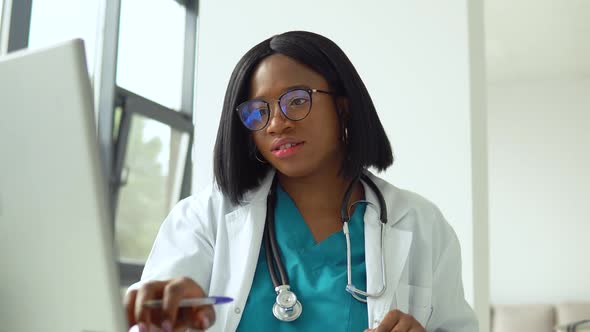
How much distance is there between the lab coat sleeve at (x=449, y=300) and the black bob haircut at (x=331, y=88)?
0.23 metres

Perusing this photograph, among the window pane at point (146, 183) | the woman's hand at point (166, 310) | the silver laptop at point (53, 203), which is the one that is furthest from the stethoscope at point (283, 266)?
the window pane at point (146, 183)

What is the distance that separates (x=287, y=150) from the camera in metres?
1.25

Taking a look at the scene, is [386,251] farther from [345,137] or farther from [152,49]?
[152,49]

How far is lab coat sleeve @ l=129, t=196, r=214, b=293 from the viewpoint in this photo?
3.89 feet

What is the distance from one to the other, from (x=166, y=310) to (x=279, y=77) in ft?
1.98

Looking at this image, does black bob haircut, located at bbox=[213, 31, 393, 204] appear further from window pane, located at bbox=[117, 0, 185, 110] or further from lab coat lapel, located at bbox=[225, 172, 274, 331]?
window pane, located at bbox=[117, 0, 185, 110]

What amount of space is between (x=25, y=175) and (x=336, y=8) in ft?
7.07

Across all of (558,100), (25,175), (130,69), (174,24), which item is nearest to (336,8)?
(130,69)

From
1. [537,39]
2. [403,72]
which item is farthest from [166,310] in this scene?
[537,39]

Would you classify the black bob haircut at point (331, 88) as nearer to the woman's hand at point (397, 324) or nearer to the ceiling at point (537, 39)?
the woman's hand at point (397, 324)

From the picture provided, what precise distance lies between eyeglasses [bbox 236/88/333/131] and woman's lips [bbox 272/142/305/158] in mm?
45

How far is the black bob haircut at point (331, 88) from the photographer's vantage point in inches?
51.9

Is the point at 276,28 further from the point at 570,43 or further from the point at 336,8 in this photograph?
the point at 570,43

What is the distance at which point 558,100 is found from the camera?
225 inches
